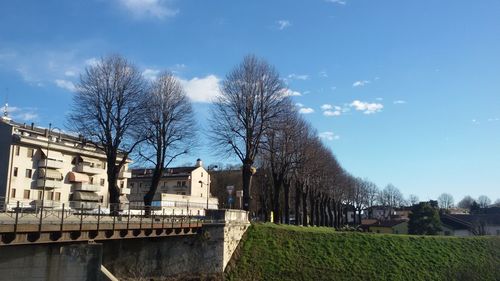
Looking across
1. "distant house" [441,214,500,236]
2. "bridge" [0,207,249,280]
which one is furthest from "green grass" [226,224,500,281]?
"distant house" [441,214,500,236]

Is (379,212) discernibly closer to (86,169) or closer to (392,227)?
(392,227)

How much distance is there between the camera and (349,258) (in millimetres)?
38688

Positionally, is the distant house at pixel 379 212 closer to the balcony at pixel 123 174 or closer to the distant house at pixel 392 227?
the distant house at pixel 392 227

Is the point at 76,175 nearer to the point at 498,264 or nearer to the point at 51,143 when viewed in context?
the point at 51,143

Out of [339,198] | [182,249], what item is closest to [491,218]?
[339,198]

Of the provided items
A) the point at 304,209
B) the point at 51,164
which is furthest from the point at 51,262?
the point at 51,164

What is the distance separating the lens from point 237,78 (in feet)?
155

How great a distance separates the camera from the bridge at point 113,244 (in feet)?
68.6

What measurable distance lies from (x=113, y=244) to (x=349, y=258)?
18917mm

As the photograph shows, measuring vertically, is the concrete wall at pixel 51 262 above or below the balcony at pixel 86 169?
below

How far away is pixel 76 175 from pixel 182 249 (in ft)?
136

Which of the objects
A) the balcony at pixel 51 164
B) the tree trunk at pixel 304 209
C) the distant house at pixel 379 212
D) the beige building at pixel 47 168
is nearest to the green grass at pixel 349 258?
the tree trunk at pixel 304 209

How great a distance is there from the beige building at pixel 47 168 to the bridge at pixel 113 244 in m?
24.7

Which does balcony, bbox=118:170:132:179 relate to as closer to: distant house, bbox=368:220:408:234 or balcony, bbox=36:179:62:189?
balcony, bbox=36:179:62:189
